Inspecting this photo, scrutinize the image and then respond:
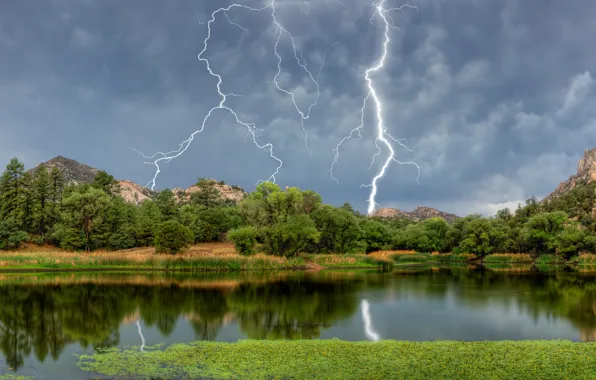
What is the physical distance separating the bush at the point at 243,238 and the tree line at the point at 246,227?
138 millimetres

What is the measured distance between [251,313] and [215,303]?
410 cm

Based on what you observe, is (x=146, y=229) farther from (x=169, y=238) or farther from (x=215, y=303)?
(x=215, y=303)

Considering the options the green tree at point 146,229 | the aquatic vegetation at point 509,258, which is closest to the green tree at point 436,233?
the aquatic vegetation at point 509,258

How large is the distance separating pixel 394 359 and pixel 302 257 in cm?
4625

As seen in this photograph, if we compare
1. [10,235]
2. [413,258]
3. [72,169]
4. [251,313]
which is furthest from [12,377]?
[72,169]

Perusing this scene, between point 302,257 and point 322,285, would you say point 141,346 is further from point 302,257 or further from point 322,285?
point 302,257

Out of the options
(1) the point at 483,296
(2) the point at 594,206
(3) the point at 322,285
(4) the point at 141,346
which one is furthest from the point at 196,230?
(2) the point at 594,206

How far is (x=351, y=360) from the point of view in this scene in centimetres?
1455

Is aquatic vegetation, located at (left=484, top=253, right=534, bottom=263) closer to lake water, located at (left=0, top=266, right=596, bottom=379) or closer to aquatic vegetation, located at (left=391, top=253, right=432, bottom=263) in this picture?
aquatic vegetation, located at (left=391, top=253, right=432, bottom=263)

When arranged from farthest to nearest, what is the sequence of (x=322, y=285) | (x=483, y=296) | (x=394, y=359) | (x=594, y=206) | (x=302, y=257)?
(x=594, y=206) → (x=302, y=257) → (x=322, y=285) → (x=483, y=296) → (x=394, y=359)

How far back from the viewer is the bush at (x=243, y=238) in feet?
193

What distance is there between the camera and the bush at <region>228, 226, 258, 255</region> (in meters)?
58.7

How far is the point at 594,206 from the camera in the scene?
362 feet

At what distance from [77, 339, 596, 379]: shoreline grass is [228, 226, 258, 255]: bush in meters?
41.8
